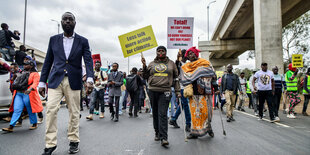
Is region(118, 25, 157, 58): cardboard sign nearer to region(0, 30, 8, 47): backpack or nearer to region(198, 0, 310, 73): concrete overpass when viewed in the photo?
region(0, 30, 8, 47): backpack

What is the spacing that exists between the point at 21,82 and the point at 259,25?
15458mm

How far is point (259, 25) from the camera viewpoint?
51.4ft

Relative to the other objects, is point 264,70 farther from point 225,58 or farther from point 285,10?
point 225,58

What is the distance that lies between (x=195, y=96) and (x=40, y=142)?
11.0ft

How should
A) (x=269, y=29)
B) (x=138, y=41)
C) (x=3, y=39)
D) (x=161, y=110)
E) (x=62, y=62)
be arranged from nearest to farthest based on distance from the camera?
(x=62, y=62)
(x=161, y=110)
(x=138, y=41)
(x=3, y=39)
(x=269, y=29)

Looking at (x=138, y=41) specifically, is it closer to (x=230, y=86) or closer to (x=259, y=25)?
(x=230, y=86)

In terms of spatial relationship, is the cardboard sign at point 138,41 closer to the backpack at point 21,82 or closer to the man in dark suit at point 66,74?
the man in dark suit at point 66,74

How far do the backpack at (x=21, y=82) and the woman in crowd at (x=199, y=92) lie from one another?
13.0 feet

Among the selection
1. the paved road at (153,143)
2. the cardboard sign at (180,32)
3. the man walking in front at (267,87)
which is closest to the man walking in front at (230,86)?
the man walking in front at (267,87)

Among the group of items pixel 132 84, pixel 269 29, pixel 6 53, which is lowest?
pixel 132 84

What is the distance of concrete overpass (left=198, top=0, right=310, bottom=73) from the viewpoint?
15.1 meters

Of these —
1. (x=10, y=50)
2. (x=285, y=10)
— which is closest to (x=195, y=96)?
(x=10, y=50)

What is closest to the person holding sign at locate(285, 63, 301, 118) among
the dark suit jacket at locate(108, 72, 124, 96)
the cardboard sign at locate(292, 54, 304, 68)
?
the cardboard sign at locate(292, 54, 304, 68)

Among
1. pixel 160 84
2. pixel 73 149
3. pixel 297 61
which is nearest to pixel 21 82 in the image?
pixel 73 149
